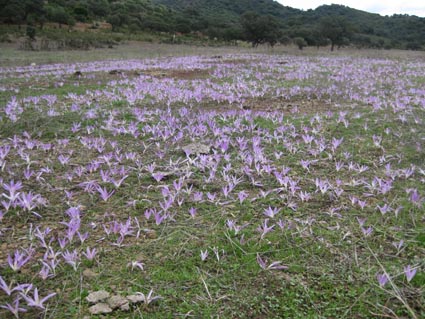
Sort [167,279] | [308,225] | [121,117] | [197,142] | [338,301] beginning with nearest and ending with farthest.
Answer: [338,301]
[167,279]
[308,225]
[197,142]
[121,117]

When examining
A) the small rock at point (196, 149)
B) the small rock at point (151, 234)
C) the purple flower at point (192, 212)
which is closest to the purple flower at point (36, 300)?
the small rock at point (151, 234)

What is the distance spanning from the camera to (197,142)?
13.9 ft

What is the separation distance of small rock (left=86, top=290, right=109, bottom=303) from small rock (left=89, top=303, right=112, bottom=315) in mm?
43

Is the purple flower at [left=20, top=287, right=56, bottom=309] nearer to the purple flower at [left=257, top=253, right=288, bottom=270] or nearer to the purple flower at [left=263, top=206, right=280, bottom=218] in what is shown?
the purple flower at [left=257, top=253, right=288, bottom=270]

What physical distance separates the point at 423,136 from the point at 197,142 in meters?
2.88

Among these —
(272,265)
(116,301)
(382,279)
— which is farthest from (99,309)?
(382,279)

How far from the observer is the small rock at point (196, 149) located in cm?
A: 383

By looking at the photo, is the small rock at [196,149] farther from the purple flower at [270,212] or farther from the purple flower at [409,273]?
the purple flower at [409,273]

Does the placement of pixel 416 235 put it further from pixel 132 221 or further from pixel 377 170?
pixel 132 221

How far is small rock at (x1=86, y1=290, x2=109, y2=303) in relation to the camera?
175 centimetres

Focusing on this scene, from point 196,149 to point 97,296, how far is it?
2.35m

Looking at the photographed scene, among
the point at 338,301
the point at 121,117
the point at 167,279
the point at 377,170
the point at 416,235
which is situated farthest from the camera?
the point at 121,117

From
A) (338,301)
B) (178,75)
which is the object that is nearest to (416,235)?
(338,301)

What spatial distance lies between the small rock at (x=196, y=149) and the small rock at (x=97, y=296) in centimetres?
212
